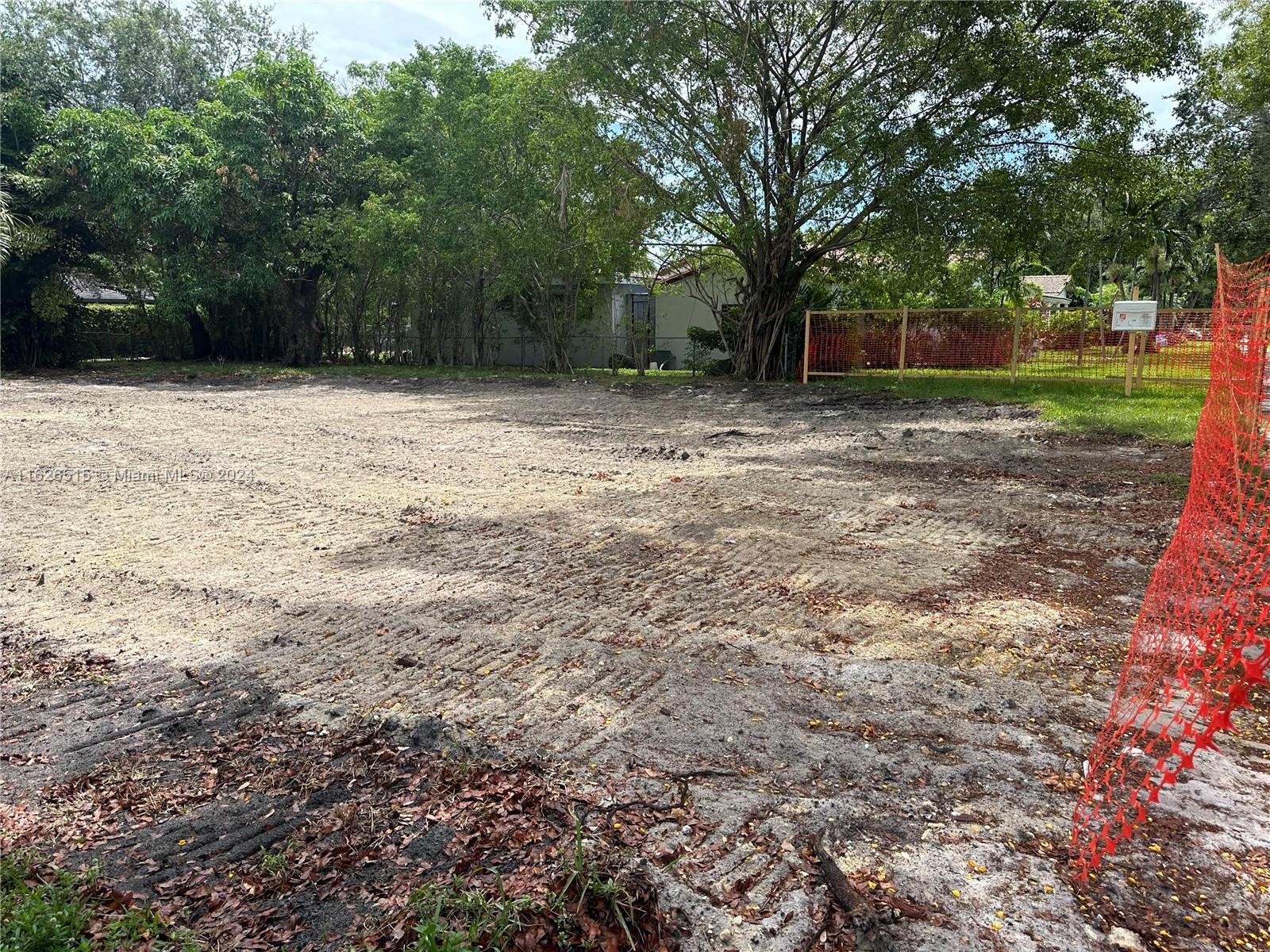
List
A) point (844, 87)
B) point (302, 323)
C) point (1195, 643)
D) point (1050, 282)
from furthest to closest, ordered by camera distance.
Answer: point (1050, 282) → point (302, 323) → point (844, 87) → point (1195, 643)

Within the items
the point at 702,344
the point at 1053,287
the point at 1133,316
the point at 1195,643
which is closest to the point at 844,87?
the point at 1133,316

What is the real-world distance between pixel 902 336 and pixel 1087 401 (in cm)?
444

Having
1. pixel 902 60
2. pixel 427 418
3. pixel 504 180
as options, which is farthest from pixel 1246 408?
pixel 504 180

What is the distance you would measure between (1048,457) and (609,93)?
11.7 meters

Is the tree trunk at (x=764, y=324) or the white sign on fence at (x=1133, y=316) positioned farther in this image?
the tree trunk at (x=764, y=324)

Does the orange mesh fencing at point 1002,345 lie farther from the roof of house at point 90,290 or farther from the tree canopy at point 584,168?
the roof of house at point 90,290

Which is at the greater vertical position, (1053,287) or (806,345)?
(1053,287)

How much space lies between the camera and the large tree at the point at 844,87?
1441 cm

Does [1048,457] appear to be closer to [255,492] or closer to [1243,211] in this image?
[255,492]

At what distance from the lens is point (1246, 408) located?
221 inches

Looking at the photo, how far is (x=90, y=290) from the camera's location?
90.0 ft

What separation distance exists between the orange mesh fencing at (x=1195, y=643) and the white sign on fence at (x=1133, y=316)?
28.5ft

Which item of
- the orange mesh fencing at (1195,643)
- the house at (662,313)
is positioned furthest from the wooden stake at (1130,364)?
the house at (662,313)

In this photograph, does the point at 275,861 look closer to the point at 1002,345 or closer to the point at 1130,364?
the point at 1130,364
